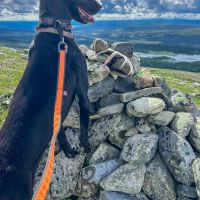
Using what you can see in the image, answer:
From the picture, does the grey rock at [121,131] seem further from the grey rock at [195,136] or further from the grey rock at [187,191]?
the grey rock at [187,191]

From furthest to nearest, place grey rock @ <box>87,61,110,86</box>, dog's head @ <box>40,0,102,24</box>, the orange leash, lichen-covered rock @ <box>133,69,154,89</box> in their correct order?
lichen-covered rock @ <box>133,69,154,89</box>
grey rock @ <box>87,61,110,86</box>
dog's head @ <box>40,0,102,24</box>
the orange leash

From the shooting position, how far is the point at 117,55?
11.3 m

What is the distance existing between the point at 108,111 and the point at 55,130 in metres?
3.69

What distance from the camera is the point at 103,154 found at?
35.4 ft

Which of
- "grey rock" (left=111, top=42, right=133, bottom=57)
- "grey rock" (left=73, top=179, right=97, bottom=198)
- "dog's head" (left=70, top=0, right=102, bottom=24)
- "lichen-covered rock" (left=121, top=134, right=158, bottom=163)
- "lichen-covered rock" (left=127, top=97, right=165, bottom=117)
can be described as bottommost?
"grey rock" (left=73, top=179, right=97, bottom=198)

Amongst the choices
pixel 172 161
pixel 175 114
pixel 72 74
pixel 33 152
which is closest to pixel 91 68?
pixel 72 74

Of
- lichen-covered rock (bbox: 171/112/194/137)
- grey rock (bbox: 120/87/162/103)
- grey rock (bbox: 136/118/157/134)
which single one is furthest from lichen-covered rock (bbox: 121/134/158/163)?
grey rock (bbox: 120/87/162/103)

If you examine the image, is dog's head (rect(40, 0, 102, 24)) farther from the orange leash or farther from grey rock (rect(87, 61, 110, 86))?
grey rock (rect(87, 61, 110, 86))

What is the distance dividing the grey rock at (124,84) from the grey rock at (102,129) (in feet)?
3.37

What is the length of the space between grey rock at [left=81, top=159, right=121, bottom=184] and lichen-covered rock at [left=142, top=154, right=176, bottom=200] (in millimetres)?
893

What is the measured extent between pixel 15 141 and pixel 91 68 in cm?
439

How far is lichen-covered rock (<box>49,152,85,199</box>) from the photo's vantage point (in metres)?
10.2

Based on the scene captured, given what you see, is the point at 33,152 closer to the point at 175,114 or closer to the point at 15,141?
the point at 15,141

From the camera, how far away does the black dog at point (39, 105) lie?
7051 millimetres
